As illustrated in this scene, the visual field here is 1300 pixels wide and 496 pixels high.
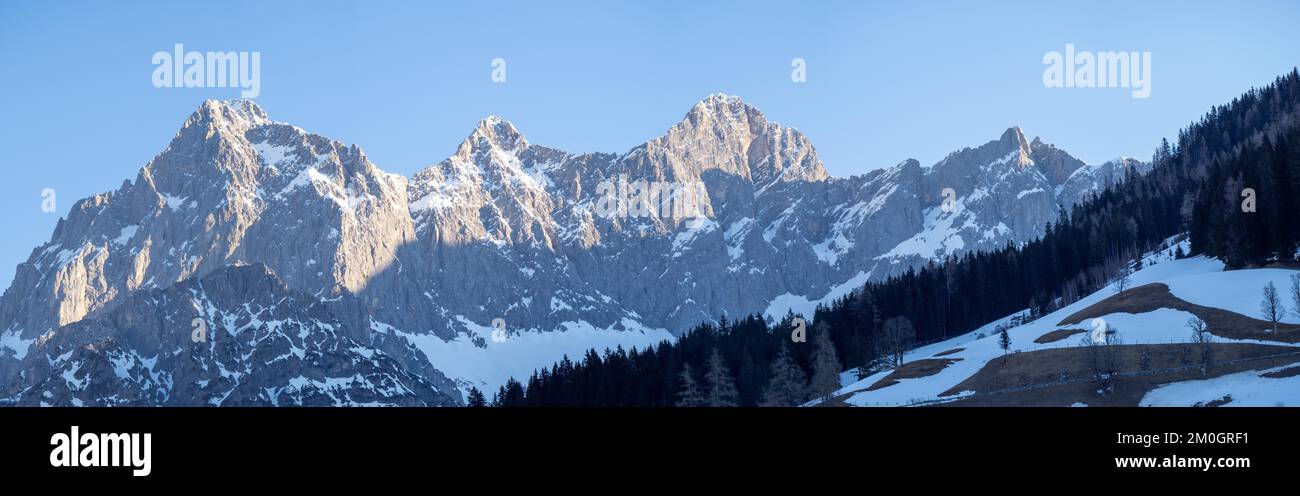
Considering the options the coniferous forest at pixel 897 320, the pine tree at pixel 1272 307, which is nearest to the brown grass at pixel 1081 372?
the pine tree at pixel 1272 307

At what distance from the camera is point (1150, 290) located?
13862 centimetres

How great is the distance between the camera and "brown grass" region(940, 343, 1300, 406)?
320ft

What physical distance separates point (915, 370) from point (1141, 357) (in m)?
29.8

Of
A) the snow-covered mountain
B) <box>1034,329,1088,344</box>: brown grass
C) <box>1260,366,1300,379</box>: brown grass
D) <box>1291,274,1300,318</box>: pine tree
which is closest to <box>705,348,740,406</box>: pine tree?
the snow-covered mountain

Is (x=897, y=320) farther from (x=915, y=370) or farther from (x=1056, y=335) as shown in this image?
(x=1056, y=335)

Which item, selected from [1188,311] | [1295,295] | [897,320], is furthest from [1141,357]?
[897,320]

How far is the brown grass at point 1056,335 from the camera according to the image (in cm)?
12712

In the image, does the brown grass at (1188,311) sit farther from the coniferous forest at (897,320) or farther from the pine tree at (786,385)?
the pine tree at (786,385)
